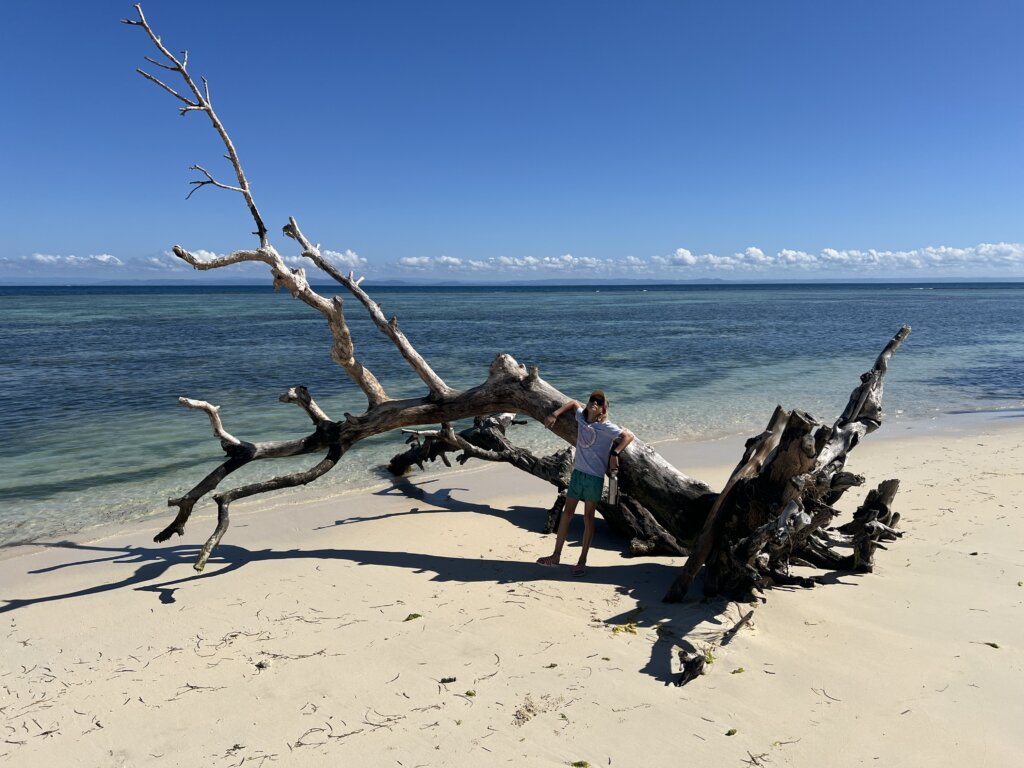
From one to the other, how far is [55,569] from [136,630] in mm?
2326

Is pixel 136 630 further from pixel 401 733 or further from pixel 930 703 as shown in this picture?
pixel 930 703

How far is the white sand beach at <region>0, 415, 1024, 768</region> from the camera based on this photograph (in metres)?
3.70

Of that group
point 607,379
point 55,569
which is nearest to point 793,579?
point 55,569

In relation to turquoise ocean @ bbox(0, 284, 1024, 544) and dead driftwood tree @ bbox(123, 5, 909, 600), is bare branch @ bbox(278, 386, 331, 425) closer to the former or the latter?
dead driftwood tree @ bbox(123, 5, 909, 600)

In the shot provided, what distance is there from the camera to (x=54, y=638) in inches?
203

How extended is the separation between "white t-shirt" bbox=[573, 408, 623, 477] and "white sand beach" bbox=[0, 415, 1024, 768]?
1.00 meters

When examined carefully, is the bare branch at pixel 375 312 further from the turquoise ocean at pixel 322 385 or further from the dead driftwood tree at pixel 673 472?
the turquoise ocean at pixel 322 385

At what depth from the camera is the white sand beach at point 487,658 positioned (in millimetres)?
3703

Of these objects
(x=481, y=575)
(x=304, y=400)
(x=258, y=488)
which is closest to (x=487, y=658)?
(x=481, y=575)

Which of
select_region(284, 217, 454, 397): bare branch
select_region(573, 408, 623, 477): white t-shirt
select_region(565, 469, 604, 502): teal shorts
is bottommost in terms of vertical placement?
select_region(565, 469, 604, 502): teal shorts

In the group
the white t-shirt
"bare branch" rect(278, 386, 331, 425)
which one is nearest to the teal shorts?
the white t-shirt

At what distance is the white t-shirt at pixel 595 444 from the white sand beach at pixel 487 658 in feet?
3.28

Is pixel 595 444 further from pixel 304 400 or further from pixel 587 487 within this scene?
pixel 304 400

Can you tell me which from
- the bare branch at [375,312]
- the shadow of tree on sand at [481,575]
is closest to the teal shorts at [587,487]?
the shadow of tree on sand at [481,575]
